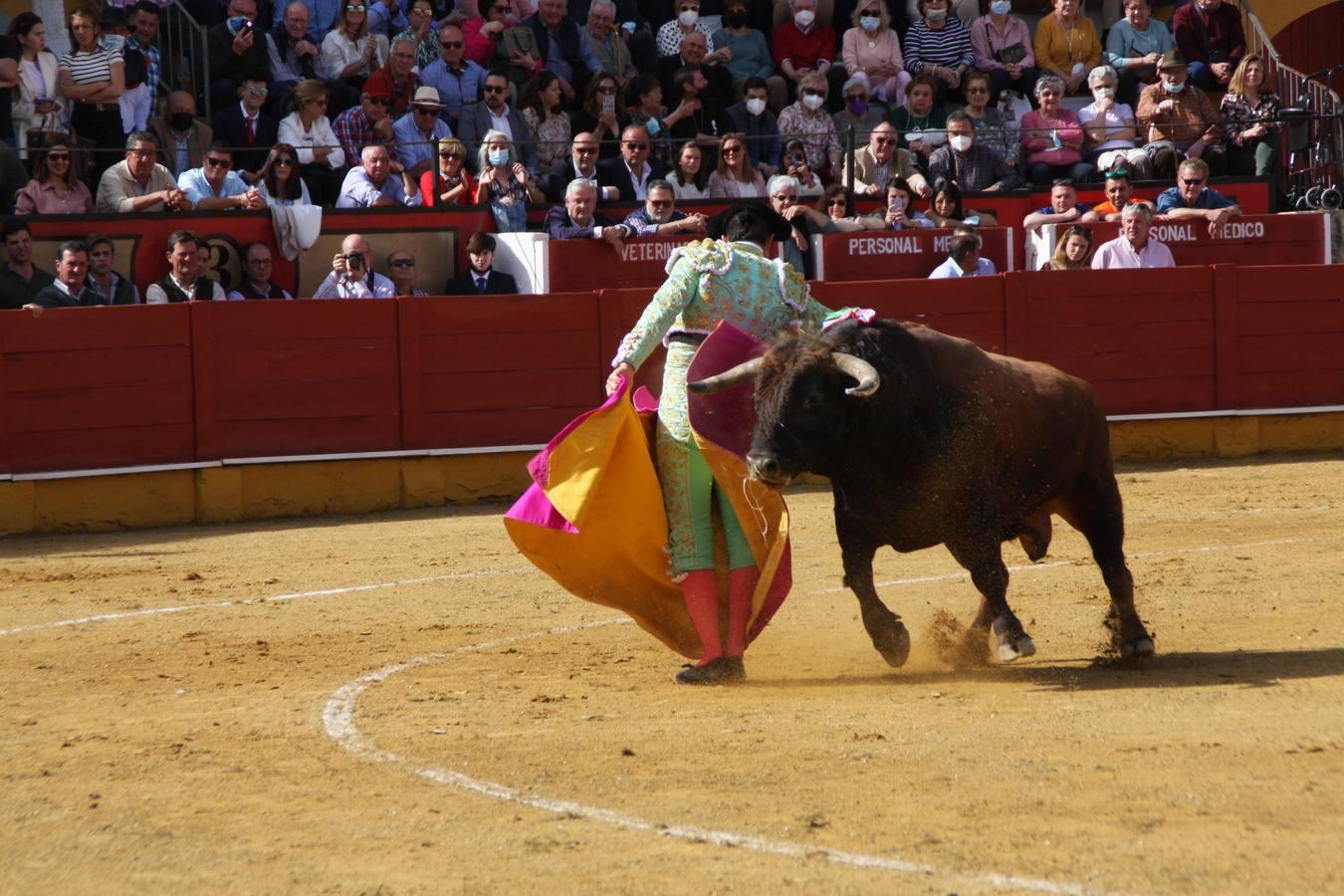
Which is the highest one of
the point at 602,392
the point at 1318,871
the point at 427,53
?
the point at 427,53

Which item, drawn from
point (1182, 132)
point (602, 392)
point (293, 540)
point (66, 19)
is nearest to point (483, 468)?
point (602, 392)

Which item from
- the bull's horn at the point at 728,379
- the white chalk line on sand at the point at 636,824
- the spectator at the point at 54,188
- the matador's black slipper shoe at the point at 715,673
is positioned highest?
the spectator at the point at 54,188

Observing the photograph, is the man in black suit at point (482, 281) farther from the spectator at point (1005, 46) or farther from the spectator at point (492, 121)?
the spectator at point (1005, 46)

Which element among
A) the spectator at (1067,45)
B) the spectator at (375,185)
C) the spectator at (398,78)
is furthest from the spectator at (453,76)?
the spectator at (1067,45)

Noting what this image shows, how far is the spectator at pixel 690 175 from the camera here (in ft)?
33.5

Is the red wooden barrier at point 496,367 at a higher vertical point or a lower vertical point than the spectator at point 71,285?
lower

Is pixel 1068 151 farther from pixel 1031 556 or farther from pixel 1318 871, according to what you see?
pixel 1318 871

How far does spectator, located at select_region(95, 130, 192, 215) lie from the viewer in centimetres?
914

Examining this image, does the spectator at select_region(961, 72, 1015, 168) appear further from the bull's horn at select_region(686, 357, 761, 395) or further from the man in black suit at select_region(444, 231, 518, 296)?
the bull's horn at select_region(686, 357, 761, 395)

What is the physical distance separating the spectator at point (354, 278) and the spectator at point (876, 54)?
382cm

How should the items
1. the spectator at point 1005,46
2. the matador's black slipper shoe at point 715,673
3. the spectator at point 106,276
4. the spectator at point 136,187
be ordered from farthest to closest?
the spectator at point 1005,46 < the spectator at point 136,187 < the spectator at point 106,276 < the matador's black slipper shoe at point 715,673

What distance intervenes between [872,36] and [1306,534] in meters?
5.78

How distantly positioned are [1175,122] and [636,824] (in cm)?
922

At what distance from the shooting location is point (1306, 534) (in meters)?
7.09
